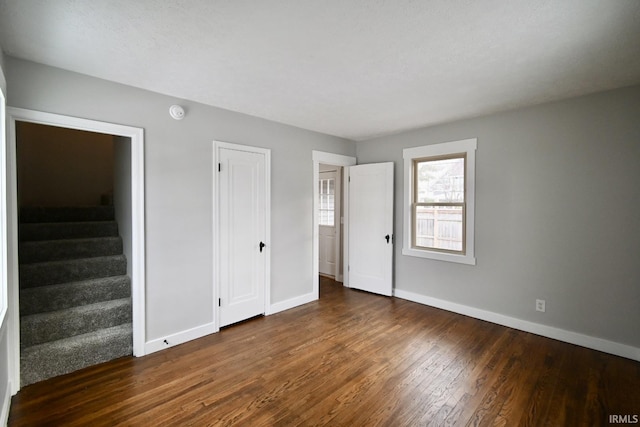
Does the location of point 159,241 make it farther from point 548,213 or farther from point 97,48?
point 548,213

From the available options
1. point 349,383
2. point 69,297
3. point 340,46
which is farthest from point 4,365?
point 340,46

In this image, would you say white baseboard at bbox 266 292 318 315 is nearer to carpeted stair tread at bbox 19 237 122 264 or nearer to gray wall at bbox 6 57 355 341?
gray wall at bbox 6 57 355 341

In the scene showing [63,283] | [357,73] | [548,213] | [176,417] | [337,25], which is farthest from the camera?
[548,213]

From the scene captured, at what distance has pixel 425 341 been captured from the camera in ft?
10.1

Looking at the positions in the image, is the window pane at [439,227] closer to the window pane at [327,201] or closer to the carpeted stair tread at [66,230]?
the window pane at [327,201]

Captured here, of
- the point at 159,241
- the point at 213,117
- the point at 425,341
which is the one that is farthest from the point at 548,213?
the point at 159,241

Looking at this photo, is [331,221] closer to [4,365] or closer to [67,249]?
[67,249]

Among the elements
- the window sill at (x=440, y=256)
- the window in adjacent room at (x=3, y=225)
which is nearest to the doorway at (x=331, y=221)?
the window sill at (x=440, y=256)

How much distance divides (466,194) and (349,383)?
2742mm

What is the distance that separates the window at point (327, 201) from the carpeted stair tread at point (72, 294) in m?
3.45

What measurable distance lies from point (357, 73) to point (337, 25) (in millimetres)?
700

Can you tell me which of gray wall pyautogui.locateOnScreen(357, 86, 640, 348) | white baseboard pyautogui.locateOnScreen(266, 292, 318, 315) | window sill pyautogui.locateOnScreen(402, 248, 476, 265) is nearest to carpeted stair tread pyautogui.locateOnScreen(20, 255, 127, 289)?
white baseboard pyautogui.locateOnScreen(266, 292, 318, 315)

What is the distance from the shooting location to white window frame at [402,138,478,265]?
372 cm

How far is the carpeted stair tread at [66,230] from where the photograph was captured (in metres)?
3.27
